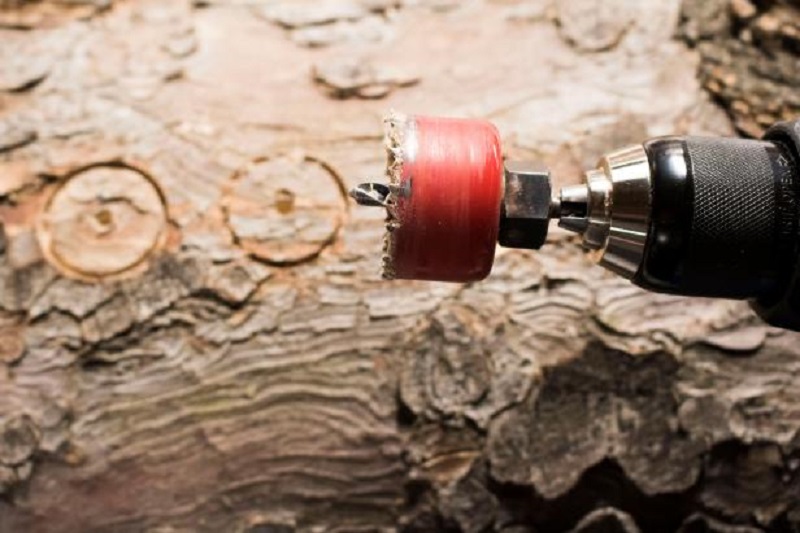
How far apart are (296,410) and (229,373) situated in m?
0.09

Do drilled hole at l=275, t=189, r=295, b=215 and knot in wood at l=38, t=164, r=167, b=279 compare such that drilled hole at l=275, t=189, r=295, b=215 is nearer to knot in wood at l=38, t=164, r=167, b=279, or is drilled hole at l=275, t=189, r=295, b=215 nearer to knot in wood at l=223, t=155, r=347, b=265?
knot in wood at l=223, t=155, r=347, b=265

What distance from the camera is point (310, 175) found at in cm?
120

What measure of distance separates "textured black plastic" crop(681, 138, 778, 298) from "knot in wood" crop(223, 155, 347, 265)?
0.44 meters

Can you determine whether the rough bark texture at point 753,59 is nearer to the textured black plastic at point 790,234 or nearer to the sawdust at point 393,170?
the textured black plastic at point 790,234

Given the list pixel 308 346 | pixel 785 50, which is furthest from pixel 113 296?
pixel 785 50

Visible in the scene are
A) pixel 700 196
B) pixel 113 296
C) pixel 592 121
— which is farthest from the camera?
pixel 592 121

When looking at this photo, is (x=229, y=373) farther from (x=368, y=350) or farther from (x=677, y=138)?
(x=677, y=138)

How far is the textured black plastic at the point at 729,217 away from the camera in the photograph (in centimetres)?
89

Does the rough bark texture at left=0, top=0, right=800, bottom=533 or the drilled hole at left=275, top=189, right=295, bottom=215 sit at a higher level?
the drilled hole at left=275, top=189, right=295, bottom=215

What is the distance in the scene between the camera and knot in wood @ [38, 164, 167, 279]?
1148mm

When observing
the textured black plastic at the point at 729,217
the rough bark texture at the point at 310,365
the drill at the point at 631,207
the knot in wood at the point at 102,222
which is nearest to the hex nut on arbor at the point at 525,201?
the drill at the point at 631,207

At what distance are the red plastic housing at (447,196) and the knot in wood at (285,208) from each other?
0.92 ft

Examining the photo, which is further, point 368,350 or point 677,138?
point 368,350

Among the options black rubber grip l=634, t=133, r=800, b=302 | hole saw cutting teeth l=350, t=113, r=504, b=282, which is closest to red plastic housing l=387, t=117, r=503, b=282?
hole saw cutting teeth l=350, t=113, r=504, b=282
